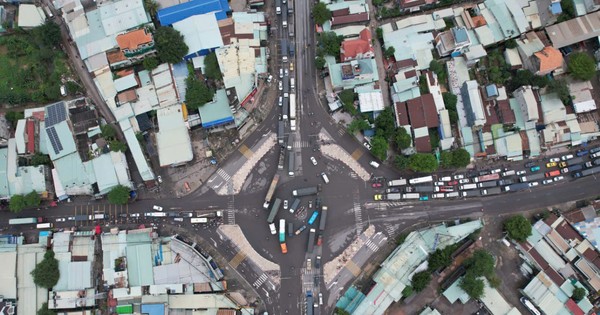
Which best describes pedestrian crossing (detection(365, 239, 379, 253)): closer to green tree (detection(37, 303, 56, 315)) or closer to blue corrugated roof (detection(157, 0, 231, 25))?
blue corrugated roof (detection(157, 0, 231, 25))

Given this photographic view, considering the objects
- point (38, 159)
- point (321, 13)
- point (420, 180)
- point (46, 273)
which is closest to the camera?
point (46, 273)

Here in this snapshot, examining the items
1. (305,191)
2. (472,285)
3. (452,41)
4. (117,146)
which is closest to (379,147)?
(305,191)

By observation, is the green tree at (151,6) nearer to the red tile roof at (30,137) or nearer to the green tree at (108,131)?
the green tree at (108,131)

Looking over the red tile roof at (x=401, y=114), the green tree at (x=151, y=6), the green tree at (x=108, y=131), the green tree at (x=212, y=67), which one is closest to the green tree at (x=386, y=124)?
the red tile roof at (x=401, y=114)

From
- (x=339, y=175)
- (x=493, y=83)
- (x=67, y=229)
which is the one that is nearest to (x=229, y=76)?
(x=339, y=175)

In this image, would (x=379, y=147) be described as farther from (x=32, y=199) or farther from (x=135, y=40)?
(x=32, y=199)

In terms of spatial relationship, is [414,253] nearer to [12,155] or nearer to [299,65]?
[299,65]

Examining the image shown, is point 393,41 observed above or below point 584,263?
above
